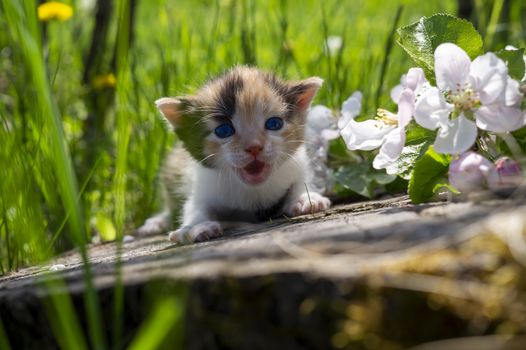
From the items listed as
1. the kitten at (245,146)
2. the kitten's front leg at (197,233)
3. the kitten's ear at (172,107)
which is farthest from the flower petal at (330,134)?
the kitten's front leg at (197,233)

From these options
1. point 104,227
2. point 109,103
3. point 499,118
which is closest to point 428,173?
point 499,118

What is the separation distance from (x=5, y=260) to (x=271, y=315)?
1713 millimetres

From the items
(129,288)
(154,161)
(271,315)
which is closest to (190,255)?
(129,288)

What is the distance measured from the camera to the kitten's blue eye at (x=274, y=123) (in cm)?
255

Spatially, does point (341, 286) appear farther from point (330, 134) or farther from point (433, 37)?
point (330, 134)

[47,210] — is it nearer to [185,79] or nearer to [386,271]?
[185,79]

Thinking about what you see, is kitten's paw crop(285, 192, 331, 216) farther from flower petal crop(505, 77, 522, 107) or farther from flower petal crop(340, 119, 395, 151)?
flower petal crop(505, 77, 522, 107)

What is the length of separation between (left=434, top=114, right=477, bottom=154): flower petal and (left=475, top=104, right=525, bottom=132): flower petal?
3cm

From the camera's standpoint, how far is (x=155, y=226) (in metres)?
3.05

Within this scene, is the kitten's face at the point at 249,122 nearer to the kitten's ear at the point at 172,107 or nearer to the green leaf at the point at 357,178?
the kitten's ear at the point at 172,107

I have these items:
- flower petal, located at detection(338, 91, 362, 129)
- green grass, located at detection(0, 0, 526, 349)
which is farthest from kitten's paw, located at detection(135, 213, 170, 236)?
flower petal, located at detection(338, 91, 362, 129)

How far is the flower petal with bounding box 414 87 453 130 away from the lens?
1730 mm

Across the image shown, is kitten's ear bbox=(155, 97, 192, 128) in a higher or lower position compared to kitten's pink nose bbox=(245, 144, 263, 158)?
higher

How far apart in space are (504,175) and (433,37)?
1.85 ft
